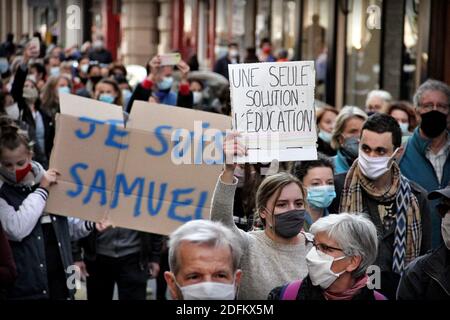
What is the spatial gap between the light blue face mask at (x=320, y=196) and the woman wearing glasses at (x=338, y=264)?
1617 millimetres

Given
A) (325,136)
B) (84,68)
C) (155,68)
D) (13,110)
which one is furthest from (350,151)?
(84,68)

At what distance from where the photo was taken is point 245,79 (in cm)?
564

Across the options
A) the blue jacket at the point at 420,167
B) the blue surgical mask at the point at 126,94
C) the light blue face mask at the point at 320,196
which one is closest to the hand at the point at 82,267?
the light blue face mask at the point at 320,196

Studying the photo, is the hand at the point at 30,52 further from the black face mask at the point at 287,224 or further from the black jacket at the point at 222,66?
the black jacket at the point at 222,66

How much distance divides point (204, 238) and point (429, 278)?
120 centimetres

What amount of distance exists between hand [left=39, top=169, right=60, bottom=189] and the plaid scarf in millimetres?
1709

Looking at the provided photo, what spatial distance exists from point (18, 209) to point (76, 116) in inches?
37.2

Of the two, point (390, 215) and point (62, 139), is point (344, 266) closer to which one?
point (390, 215)

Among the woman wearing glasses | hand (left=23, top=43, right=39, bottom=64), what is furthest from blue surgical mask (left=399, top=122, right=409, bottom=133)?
the woman wearing glasses

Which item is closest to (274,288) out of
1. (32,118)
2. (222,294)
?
(222,294)

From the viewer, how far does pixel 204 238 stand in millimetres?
4156

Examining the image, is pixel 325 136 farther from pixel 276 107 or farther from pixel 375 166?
pixel 276 107

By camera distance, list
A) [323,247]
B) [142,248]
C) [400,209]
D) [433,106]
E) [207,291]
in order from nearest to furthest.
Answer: [207,291] < [323,247] < [400,209] < [433,106] < [142,248]

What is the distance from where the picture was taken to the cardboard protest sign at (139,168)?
702 cm
